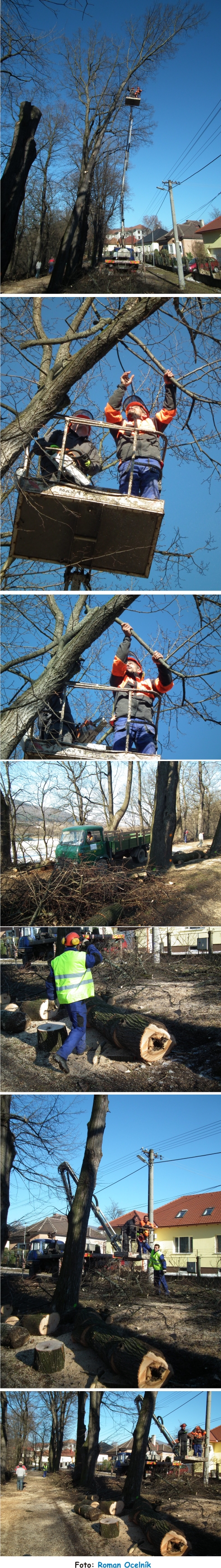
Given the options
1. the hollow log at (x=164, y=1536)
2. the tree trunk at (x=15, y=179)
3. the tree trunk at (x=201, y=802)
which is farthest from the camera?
the tree trunk at (x=15, y=179)

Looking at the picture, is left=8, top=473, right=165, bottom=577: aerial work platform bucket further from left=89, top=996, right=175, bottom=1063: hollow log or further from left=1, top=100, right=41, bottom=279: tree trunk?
left=89, top=996, right=175, bottom=1063: hollow log

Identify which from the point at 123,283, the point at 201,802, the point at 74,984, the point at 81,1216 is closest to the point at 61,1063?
the point at 74,984

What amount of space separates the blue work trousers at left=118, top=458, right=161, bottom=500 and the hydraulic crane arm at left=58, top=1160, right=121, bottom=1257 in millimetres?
4299

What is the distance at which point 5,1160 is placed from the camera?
20.4 feet

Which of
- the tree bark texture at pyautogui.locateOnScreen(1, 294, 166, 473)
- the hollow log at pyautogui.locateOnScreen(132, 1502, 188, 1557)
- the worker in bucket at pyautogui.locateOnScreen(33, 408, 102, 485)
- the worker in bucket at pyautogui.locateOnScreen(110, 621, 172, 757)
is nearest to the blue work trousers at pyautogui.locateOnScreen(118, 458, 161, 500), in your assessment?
the worker in bucket at pyautogui.locateOnScreen(33, 408, 102, 485)

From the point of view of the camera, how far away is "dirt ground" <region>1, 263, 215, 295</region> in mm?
5836

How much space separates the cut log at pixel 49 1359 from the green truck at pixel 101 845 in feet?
9.38

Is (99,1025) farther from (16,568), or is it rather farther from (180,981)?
(16,568)

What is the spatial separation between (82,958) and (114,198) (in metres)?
4.77

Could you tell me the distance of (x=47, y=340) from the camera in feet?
20.2

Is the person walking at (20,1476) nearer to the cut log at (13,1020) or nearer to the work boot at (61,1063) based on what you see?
the work boot at (61,1063)

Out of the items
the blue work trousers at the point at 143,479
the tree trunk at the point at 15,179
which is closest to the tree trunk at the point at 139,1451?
the blue work trousers at the point at 143,479

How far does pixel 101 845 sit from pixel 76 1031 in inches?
45.0

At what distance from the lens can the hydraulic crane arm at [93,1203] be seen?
5.82 metres
